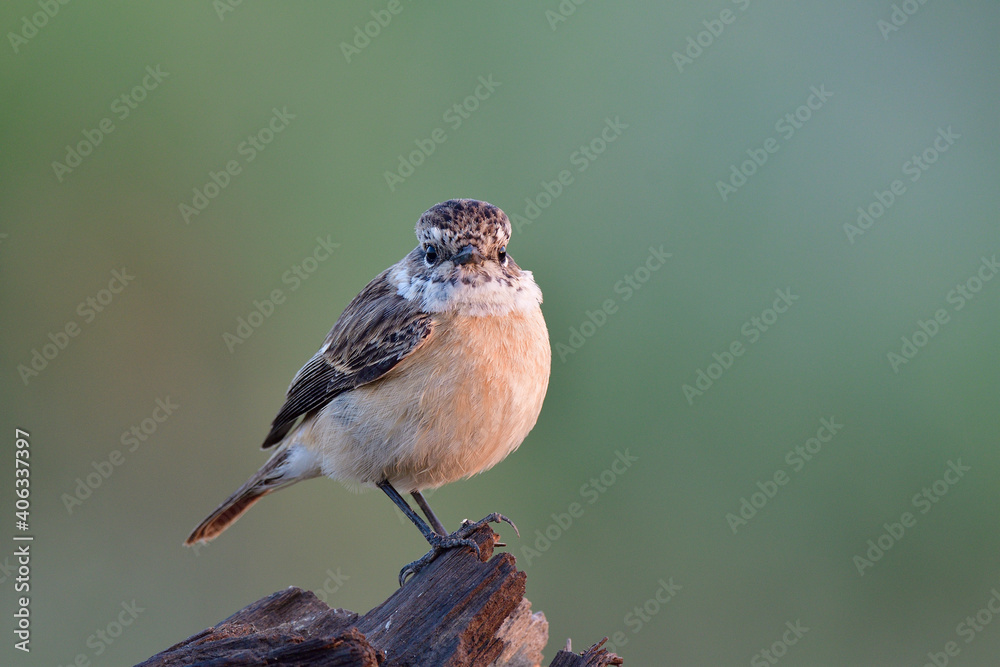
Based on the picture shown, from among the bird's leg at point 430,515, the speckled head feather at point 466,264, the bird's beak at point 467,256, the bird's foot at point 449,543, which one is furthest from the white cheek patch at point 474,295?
the bird's leg at point 430,515

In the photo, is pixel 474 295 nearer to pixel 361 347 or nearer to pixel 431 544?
pixel 361 347

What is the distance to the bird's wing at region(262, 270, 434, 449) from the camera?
14.9 ft

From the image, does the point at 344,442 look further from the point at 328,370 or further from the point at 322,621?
the point at 322,621

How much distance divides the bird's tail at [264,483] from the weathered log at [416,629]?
112cm

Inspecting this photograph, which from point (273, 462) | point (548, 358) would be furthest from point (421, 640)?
point (273, 462)

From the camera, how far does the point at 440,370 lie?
4418 mm

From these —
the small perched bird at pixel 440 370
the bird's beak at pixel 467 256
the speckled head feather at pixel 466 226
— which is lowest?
the small perched bird at pixel 440 370

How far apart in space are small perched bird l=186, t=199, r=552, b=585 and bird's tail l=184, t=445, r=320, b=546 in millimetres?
272

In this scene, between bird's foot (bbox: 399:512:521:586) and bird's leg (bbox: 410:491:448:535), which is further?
bird's leg (bbox: 410:491:448:535)

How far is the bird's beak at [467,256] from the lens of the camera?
4.41 meters

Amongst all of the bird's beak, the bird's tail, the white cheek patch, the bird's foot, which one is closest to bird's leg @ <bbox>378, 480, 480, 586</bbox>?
the bird's foot

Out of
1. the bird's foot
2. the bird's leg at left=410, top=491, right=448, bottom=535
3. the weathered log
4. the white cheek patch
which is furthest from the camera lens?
the bird's leg at left=410, top=491, right=448, bottom=535

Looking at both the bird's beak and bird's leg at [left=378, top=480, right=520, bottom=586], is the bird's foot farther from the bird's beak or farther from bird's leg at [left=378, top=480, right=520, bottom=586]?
the bird's beak

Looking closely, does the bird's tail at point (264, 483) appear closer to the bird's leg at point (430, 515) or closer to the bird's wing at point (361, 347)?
the bird's wing at point (361, 347)
